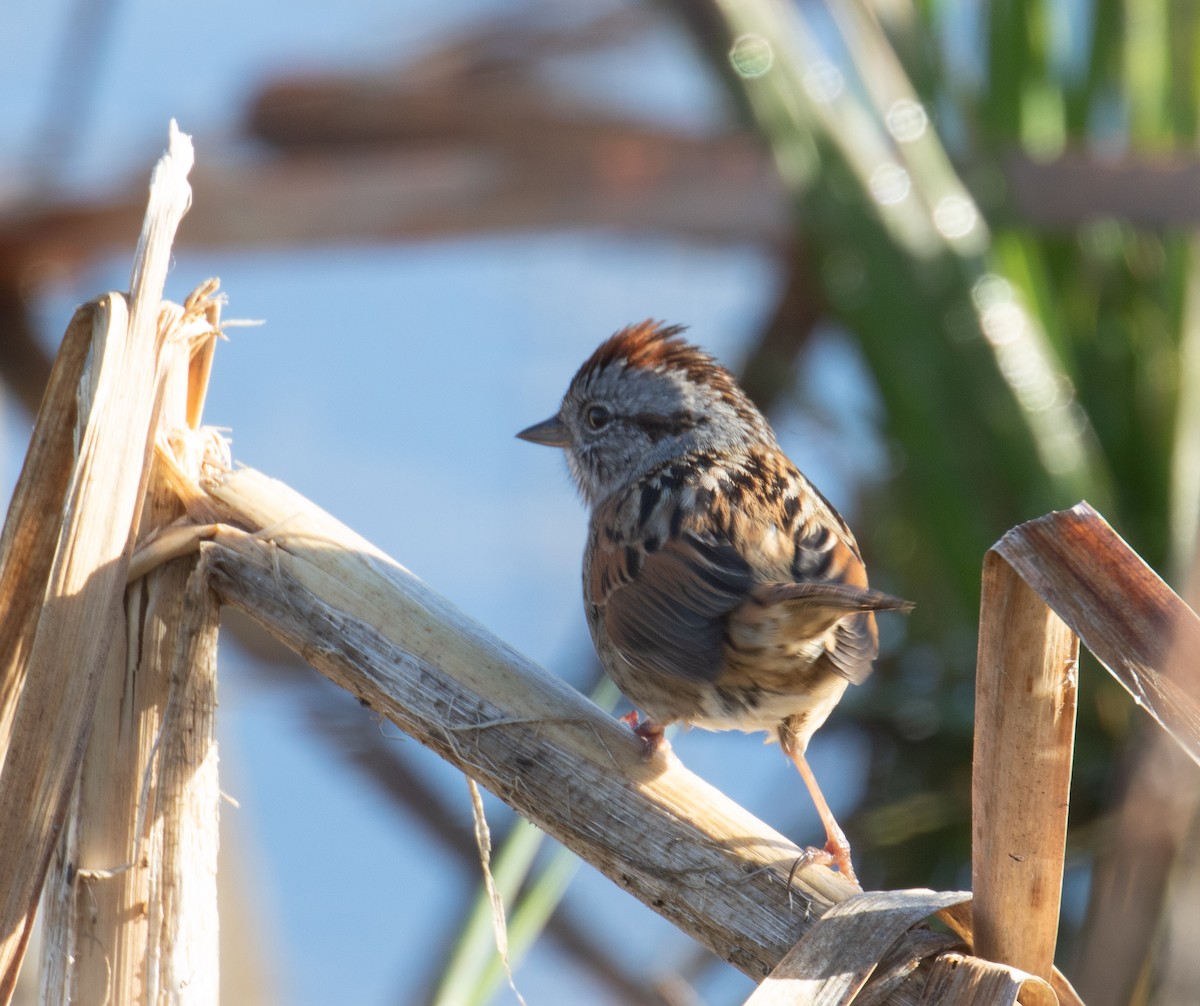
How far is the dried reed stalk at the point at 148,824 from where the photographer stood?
121 centimetres

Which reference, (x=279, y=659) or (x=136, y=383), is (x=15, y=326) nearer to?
(x=279, y=659)

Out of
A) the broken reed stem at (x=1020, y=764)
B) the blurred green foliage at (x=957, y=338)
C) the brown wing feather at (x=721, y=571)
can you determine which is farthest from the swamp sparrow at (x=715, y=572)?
the blurred green foliage at (x=957, y=338)

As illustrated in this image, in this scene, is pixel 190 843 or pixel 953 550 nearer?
pixel 190 843

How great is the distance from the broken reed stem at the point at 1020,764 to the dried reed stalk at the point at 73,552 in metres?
0.74

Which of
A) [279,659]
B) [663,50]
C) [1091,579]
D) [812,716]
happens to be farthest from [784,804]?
[663,50]

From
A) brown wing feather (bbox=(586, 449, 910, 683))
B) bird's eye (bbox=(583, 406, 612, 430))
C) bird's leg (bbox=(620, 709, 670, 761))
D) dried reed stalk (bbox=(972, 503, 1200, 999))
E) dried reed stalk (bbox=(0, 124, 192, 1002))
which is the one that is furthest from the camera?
bird's eye (bbox=(583, 406, 612, 430))

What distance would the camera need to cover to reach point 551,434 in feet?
8.29

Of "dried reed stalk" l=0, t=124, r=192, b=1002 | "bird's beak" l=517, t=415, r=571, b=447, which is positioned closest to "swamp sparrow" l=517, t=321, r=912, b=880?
"bird's beak" l=517, t=415, r=571, b=447

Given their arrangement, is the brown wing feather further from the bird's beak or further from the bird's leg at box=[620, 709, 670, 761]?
the bird's beak

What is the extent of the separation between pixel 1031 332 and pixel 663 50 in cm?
247

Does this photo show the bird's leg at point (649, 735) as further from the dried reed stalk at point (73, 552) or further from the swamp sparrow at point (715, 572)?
the dried reed stalk at point (73, 552)

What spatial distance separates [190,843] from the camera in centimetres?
124

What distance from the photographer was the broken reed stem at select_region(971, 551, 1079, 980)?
1.10 meters

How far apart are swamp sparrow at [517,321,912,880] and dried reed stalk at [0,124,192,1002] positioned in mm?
547
